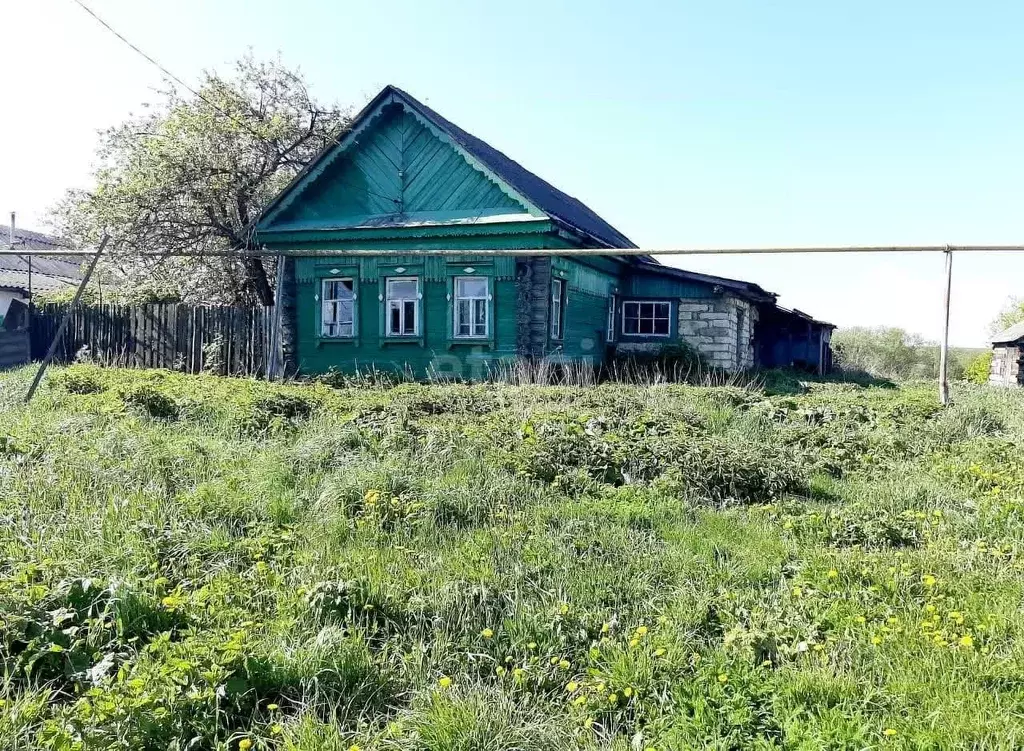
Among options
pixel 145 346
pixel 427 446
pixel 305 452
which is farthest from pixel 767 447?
pixel 145 346

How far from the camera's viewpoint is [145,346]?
1468 centimetres

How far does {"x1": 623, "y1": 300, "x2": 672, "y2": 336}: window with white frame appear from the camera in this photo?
17.2 meters

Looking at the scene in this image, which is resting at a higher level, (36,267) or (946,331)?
(36,267)

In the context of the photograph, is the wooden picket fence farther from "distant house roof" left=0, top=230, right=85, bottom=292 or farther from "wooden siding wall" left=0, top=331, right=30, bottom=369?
"distant house roof" left=0, top=230, right=85, bottom=292

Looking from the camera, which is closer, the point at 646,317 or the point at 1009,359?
the point at 646,317

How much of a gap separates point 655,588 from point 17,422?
678 cm

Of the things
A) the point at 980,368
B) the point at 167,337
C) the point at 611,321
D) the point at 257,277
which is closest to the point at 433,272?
the point at 611,321

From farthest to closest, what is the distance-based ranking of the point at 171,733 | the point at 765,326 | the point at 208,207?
the point at 765,326
the point at 208,207
the point at 171,733

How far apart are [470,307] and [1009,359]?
21368mm

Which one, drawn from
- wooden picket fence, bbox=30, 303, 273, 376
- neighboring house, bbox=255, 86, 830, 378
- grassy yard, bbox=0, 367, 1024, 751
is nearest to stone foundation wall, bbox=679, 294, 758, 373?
neighboring house, bbox=255, 86, 830, 378

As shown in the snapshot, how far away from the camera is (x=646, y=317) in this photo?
57.7ft

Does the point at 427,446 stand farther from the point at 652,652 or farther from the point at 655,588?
the point at 652,652

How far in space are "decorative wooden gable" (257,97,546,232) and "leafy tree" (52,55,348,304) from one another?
1.99m

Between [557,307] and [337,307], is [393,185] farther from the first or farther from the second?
[557,307]
